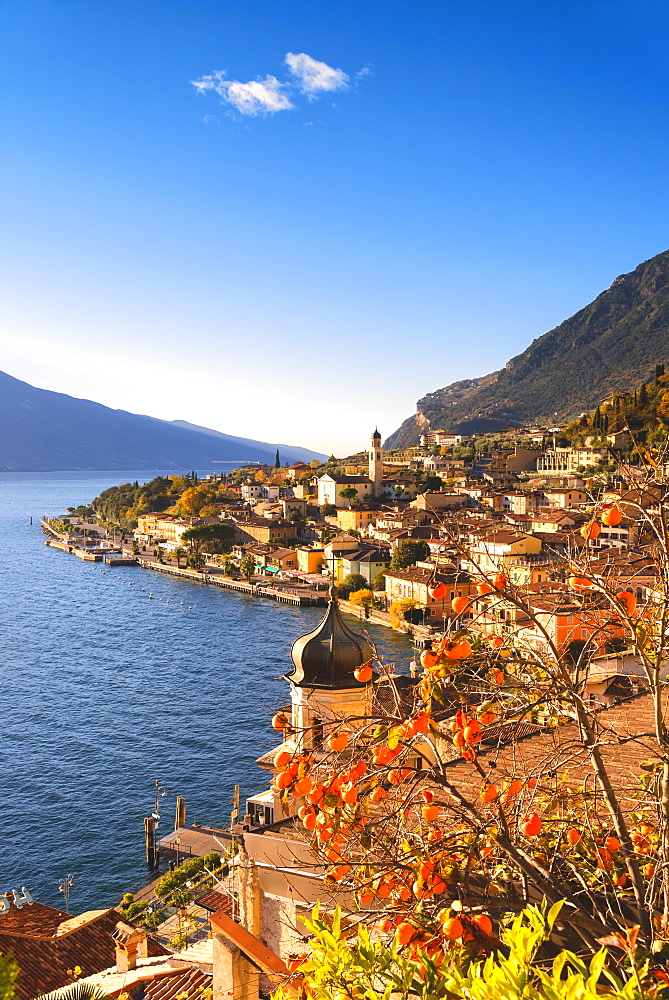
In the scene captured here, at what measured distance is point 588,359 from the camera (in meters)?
152

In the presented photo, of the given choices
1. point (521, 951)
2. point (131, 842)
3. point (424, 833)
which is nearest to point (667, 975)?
point (521, 951)

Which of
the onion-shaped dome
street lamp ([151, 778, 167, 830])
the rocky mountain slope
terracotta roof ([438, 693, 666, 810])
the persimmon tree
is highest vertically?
the rocky mountain slope

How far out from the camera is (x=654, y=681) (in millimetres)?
2928

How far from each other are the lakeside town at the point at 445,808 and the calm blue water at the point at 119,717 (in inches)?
31.6

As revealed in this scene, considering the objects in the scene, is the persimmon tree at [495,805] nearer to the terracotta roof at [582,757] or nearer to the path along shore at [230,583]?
the terracotta roof at [582,757]

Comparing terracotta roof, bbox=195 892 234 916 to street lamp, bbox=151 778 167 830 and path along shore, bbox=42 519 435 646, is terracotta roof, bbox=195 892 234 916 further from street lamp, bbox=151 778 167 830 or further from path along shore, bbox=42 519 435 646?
path along shore, bbox=42 519 435 646

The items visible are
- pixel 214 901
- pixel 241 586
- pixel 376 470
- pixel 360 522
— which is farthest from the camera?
pixel 376 470

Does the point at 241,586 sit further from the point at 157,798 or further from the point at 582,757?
the point at 582,757

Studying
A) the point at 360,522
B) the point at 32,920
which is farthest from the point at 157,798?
the point at 360,522

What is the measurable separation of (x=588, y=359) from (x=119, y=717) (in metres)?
144

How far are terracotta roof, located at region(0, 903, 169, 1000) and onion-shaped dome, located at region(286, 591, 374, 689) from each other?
5.60 meters

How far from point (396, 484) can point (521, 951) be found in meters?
77.4

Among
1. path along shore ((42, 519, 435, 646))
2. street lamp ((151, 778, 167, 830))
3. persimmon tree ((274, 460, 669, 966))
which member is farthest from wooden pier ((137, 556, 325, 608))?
persimmon tree ((274, 460, 669, 966))

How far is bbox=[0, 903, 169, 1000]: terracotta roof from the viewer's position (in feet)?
33.0
